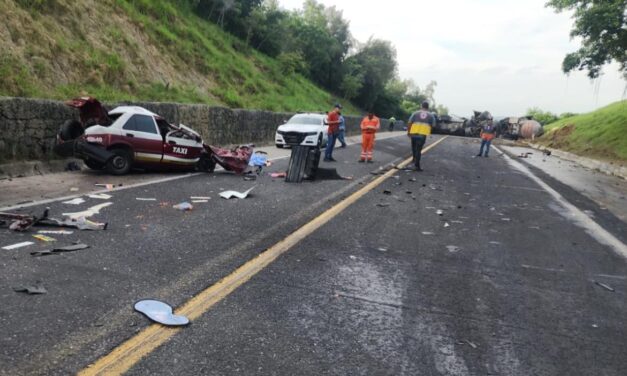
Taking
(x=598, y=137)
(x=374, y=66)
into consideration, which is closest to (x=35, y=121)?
(x=598, y=137)

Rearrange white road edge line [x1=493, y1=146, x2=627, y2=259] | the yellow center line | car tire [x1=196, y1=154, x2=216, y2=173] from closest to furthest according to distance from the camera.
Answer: the yellow center line → white road edge line [x1=493, y1=146, x2=627, y2=259] → car tire [x1=196, y1=154, x2=216, y2=173]

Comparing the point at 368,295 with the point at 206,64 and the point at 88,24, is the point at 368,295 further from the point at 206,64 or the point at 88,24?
the point at 206,64

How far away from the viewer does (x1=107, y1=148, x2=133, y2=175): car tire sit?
34.3ft

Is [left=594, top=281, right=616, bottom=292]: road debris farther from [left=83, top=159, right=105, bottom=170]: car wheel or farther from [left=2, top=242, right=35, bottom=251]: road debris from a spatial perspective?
[left=83, top=159, right=105, bottom=170]: car wheel

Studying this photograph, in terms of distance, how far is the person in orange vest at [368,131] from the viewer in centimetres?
1567

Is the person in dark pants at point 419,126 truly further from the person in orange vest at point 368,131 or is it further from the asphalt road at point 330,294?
the asphalt road at point 330,294

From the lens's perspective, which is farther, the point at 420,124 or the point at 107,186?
the point at 420,124

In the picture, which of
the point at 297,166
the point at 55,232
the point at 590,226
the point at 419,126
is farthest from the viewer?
the point at 419,126

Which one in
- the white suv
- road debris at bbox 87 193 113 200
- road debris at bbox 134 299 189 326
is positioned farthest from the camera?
the white suv

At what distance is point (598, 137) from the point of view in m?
28.6

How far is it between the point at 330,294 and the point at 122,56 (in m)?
19.2

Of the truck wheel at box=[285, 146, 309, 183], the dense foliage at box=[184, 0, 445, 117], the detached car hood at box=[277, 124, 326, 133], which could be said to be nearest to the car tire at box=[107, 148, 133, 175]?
the truck wheel at box=[285, 146, 309, 183]

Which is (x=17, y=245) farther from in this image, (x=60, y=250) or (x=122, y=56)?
(x=122, y=56)

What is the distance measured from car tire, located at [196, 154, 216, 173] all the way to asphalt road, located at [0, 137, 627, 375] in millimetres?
4060
